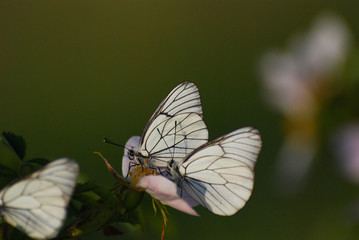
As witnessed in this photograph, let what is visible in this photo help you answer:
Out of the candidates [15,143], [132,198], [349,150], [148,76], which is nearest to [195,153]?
[132,198]

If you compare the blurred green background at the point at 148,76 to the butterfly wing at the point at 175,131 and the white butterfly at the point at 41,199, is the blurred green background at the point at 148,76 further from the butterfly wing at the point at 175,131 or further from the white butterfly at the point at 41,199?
the white butterfly at the point at 41,199

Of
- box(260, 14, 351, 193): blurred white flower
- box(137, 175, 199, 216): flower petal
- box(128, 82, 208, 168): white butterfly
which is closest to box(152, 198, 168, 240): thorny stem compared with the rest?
box(137, 175, 199, 216): flower petal

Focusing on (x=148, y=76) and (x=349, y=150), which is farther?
(x=148, y=76)

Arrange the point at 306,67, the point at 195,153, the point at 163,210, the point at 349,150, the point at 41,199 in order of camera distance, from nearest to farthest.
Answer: the point at 41,199, the point at 163,210, the point at 195,153, the point at 349,150, the point at 306,67

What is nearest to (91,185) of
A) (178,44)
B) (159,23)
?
(178,44)

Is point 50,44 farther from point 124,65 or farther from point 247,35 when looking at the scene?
point 247,35

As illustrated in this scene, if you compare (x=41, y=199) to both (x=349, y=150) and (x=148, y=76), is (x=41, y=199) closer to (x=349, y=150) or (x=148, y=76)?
(x=349, y=150)

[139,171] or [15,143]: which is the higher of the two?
[15,143]
